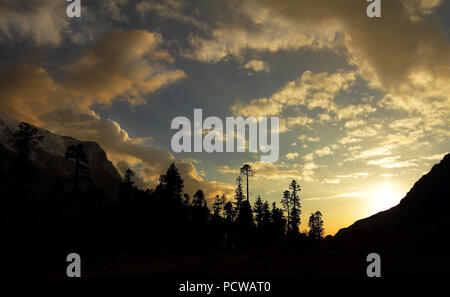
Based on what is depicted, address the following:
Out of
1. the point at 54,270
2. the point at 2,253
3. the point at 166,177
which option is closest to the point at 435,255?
the point at 54,270

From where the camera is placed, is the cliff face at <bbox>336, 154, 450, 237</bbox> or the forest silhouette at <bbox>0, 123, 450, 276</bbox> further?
the cliff face at <bbox>336, 154, 450, 237</bbox>

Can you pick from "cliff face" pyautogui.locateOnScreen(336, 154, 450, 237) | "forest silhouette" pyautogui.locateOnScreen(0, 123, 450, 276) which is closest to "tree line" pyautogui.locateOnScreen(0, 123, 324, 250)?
"forest silhouette" pyautogui.locateOnScreen(0, 123, 450, 276)

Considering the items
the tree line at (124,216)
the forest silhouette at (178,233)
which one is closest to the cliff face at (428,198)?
the forest silhouette at (178,233)

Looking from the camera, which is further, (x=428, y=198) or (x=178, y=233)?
(x=428, y=198)

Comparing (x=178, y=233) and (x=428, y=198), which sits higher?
(x=428, y=198)

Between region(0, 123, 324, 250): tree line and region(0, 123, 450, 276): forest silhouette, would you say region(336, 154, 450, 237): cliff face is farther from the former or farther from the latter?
region(0, 123, 324, 250): tree line

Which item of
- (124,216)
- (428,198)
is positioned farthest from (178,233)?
(428,198)

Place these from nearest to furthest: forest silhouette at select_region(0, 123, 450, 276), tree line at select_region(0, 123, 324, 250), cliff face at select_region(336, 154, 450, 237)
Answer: forest silhouette at select_region(0, 123, 450, 276)
tree line at select_region(0, 123, 324, 250)
cliff face at select_region(336, 154, 450, 237)

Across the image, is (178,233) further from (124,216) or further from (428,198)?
(428,198)

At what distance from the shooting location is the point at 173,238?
147ft

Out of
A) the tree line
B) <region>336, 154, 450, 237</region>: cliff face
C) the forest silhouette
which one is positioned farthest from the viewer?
<region>336, 154, 450, 237</region>: cliff face

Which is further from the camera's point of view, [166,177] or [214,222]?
[214,222]
